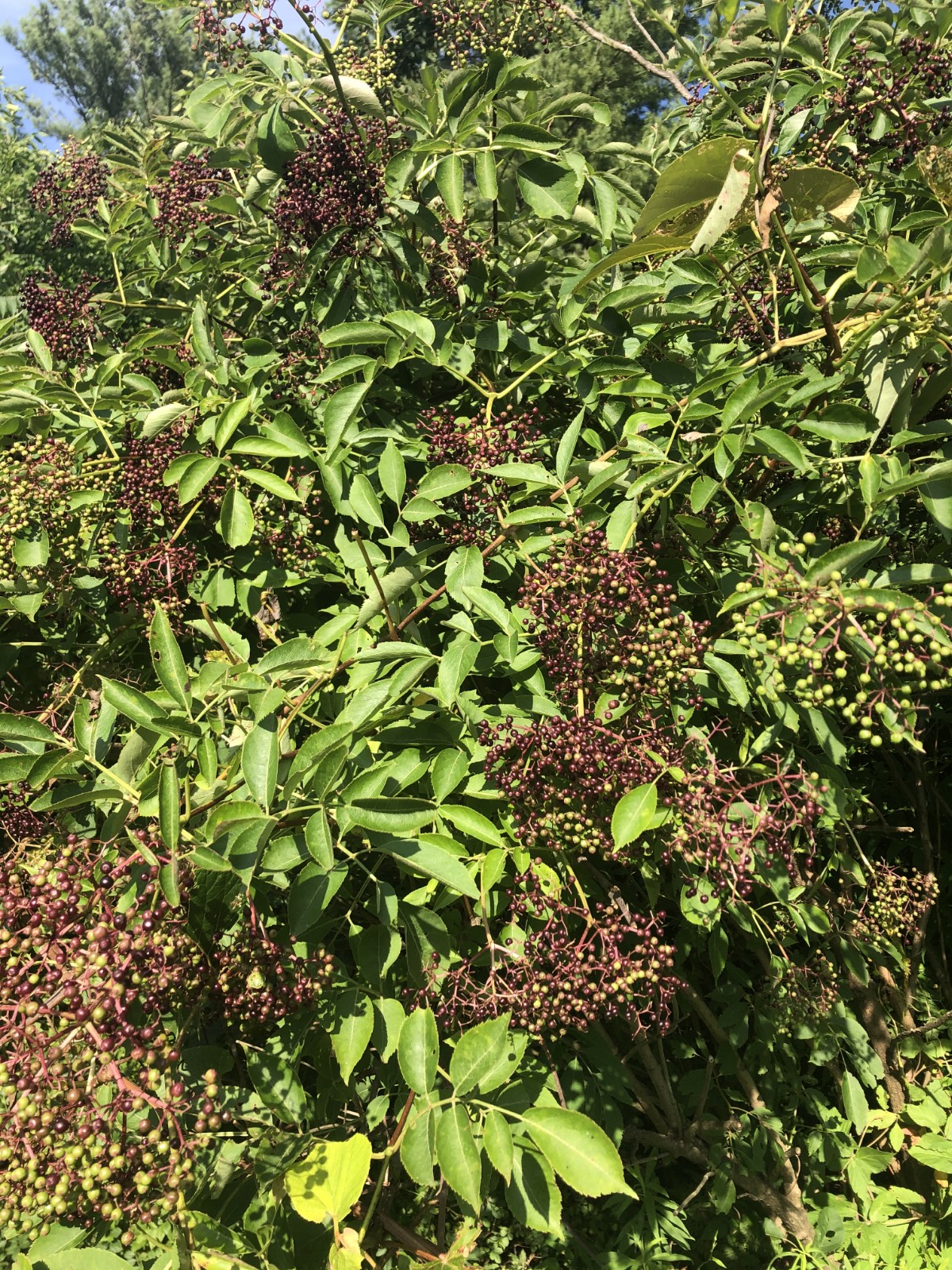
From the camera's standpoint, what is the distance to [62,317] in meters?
3.04

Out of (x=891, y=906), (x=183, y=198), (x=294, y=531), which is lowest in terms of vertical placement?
(x=891, y=906)

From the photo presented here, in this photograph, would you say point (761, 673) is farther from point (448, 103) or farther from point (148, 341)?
point (148, 341)

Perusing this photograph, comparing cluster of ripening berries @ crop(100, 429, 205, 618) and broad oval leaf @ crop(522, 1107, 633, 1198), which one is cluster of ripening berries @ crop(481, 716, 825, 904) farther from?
cluster of ripening berries @ crop(100, 429, 205, 618)

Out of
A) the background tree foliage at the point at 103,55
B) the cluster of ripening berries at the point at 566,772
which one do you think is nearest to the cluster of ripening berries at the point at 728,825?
the cluster of ripening berries at the point at 566,772

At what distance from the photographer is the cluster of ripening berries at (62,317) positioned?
3.00 metres

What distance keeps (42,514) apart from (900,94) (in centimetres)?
263

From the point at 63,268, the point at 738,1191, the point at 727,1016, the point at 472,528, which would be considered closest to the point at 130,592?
the point at 472,528

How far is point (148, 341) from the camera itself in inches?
103

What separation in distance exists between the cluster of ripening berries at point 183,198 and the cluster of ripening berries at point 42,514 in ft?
3.61

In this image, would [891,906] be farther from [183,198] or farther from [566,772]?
[183,198]

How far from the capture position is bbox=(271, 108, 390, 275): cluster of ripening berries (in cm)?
234

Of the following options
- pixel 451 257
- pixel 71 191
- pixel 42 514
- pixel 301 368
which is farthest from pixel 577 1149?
pixel 71 191

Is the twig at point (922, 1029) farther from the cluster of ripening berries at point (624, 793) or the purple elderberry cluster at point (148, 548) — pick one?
the purple elderberry cluster at point (148, 548)

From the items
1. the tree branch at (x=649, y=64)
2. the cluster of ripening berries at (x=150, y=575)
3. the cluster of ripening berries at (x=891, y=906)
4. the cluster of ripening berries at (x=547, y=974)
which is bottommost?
the cluster of ripening berries at (x=891, y=906)
